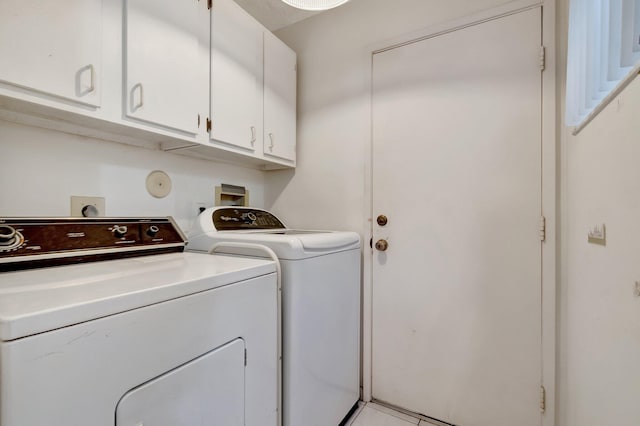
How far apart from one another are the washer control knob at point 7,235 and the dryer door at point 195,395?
694 millimetres

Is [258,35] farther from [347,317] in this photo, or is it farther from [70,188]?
[347,317]

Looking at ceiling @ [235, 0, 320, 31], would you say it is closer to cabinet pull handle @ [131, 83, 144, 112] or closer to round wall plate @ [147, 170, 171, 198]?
cabinet pull handle @ [131, 83, 144, 112]

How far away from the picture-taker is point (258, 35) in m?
1.75

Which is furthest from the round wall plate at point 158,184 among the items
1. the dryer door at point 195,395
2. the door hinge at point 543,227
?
the door hinge at point 543,227

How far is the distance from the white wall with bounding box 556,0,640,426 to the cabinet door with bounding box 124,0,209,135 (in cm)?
157

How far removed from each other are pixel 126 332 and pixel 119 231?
2.37 ft

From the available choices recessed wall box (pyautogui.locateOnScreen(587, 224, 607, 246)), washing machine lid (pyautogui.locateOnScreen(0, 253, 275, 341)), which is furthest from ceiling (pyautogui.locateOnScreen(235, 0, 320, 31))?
recessed wall box (pyautogui.locateOnScreen(587, 224, 607, 246))

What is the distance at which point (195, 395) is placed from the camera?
2.60ft

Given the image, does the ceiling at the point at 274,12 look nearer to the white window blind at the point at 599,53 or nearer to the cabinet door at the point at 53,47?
the cabinet door at the point at 53,47

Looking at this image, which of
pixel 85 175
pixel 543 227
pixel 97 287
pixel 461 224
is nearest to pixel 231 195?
pixel 85 175

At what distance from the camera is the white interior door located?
144 centimetres

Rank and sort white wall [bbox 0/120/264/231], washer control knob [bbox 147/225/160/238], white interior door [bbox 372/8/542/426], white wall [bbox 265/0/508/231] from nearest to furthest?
1. white wall [bbox 0/120/264/231]
2. washer control knob [bbox 147/225/160/238]
3. white interior door [bbox 372/8/542/426]
4. white wall [bbox 265/0/508/231]

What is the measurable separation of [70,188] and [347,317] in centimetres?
149

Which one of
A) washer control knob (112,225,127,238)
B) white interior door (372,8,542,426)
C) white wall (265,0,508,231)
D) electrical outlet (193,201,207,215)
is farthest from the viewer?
white wall (265,0,508,231)
